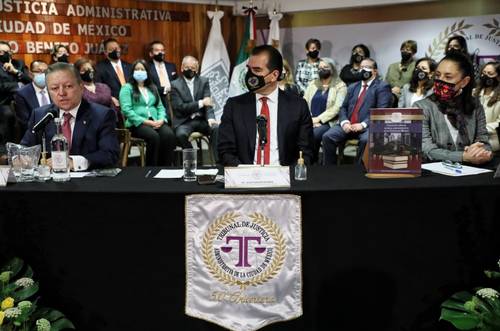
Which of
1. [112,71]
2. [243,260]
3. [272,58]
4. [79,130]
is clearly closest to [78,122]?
[79,130]

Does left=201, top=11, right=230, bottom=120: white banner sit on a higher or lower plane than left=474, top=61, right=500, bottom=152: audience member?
higher

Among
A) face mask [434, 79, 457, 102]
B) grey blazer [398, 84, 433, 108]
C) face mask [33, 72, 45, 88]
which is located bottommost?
face mask [434, 79, 457, 102]

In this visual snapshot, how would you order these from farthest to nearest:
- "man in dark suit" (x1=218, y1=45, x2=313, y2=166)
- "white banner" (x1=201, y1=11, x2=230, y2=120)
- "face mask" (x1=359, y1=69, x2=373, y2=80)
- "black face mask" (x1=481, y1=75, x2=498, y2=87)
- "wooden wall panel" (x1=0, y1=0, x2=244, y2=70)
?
"white banner" (x1=201, y1=11, x2=230, y2=120) < "wooden wall panel" (x1=0, y1=0, x2=244, y2=70) < "face mask" (x1=359, y1=69, x2=373, y2=80) < "black face mask" (x1=481, y1=75, x2=498, y2=87) < "man in dark suit" (x1=218, y1=45, x2=313, y2=166)

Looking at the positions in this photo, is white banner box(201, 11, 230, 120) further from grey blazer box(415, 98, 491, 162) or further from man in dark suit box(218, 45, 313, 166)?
grey blazer box(415, 98, 491, 162)

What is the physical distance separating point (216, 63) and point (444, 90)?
207 inches

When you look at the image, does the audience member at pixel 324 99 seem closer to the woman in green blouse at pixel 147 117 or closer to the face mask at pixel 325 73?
the face mask at pixel 325 73

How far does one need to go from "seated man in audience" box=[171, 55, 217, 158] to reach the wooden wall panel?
5.09 feet

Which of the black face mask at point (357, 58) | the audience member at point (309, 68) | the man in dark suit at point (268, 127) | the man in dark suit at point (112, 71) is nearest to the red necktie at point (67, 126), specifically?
the man in dark suit at point (268, 127)

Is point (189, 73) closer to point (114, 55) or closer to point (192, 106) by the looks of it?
point (192, 106)

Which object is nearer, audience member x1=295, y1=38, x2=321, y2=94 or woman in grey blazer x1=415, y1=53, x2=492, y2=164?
woman in grey blazer x1=415, y1=53, x2=492, y2=164

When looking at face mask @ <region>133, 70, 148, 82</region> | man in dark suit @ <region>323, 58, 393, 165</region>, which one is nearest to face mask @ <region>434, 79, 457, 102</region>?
man in dark suit @ <region>323, 58, 393, 165</region>

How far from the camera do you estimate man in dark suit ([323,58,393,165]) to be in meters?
5.16

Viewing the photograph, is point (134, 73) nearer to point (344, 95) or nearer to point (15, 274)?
point (344, 95)

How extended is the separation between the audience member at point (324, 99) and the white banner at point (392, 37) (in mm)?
1631
